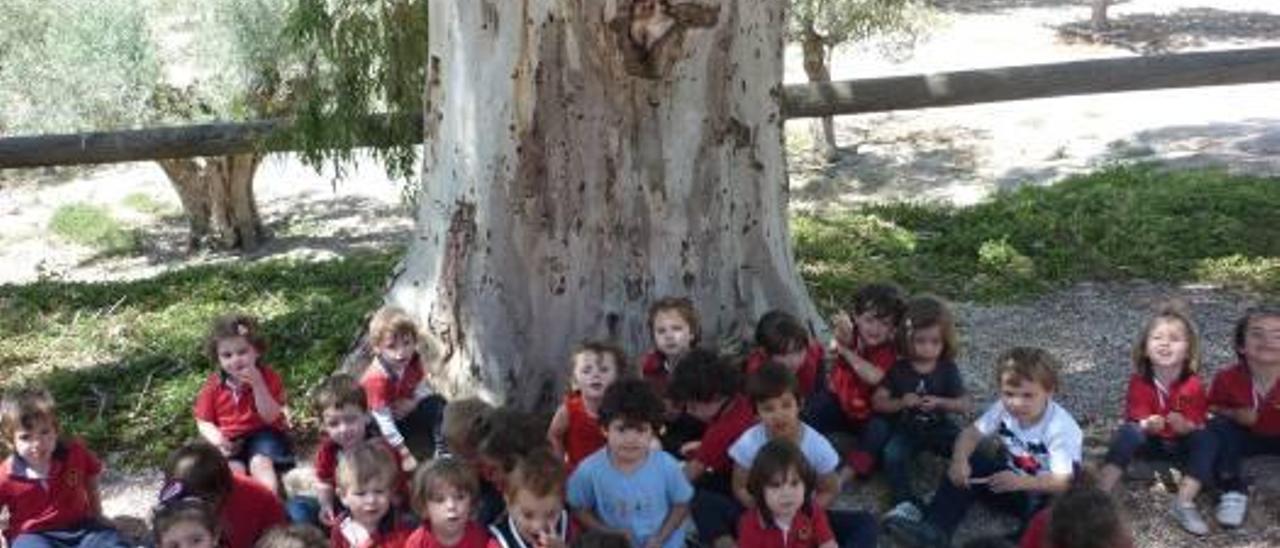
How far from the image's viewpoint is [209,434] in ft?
14.5

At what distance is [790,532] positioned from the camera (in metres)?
3.56

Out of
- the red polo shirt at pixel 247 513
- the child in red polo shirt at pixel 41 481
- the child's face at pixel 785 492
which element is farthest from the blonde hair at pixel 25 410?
the child's face at pixel 785 492

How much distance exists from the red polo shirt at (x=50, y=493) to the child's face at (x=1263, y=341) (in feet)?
11.6

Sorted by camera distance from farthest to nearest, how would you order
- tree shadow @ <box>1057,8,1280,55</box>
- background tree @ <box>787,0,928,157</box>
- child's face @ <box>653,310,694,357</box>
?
tree shadow @ <box>1057,8,1280,55</box> → background tree @ <box>787,0,928,157</box> → child's face @ <box>653,310,694,357</box>

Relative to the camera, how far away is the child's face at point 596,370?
409 cm

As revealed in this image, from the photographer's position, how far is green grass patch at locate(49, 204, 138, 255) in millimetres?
→ 15453

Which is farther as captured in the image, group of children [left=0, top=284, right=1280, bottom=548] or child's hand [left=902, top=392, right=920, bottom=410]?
child's hand [left=902, top=392, right=920, bottom=410]

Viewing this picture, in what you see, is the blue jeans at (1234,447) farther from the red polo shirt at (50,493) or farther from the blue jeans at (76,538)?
the red polo shirt at (50,493)

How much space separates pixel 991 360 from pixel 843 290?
0.94 m

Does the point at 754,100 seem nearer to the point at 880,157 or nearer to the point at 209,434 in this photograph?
the point at 209,434

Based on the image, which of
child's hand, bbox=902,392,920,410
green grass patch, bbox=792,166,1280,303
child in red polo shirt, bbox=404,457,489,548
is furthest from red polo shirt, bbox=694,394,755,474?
green grass patch, bbox=792,166,1280,303

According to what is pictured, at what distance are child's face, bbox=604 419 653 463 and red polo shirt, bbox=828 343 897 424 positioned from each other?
0.93 meters

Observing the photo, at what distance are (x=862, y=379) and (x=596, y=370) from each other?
3.04 ft

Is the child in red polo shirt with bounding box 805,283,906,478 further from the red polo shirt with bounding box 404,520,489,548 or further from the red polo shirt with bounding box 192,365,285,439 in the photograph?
the red polo shirt with bounding box 192,365,285,439
